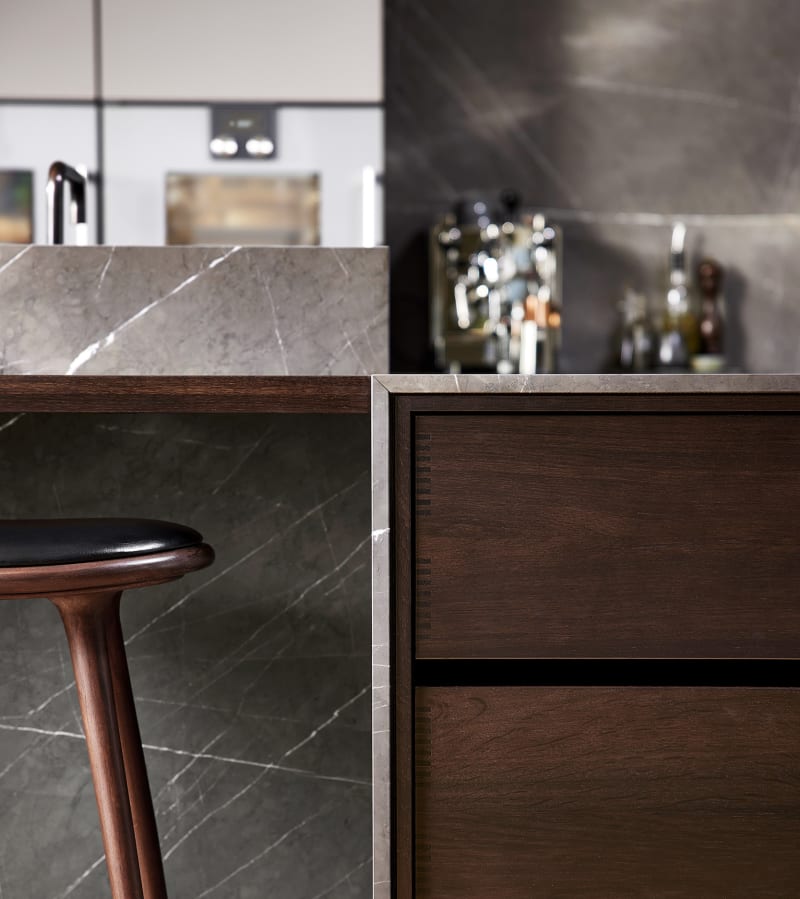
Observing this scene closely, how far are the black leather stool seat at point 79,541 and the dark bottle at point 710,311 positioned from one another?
6.82 ft

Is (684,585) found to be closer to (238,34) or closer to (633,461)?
(633,461)

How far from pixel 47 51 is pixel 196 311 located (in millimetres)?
1431

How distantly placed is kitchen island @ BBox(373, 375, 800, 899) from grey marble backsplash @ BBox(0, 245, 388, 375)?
0.88 ft

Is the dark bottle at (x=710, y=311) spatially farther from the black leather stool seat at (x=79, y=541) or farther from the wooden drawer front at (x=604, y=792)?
the black leather stool seat at (x=79, y=541)

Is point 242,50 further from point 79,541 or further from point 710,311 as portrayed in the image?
point 79,541

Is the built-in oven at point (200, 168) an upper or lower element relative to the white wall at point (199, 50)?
lower

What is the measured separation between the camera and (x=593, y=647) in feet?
2.85

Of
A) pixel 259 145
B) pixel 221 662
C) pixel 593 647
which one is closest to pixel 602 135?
pixel 259 145

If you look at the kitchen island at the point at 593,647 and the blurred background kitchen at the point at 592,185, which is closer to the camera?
the kitchen island at the point at 593,647

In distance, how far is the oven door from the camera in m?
2.19

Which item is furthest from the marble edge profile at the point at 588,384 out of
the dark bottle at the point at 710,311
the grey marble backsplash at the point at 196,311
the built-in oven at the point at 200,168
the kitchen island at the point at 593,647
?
the dark bottle at the point at 710,311

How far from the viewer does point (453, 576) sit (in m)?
0.87

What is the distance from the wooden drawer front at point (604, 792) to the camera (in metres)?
0.87

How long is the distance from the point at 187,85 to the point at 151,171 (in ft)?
0.69
